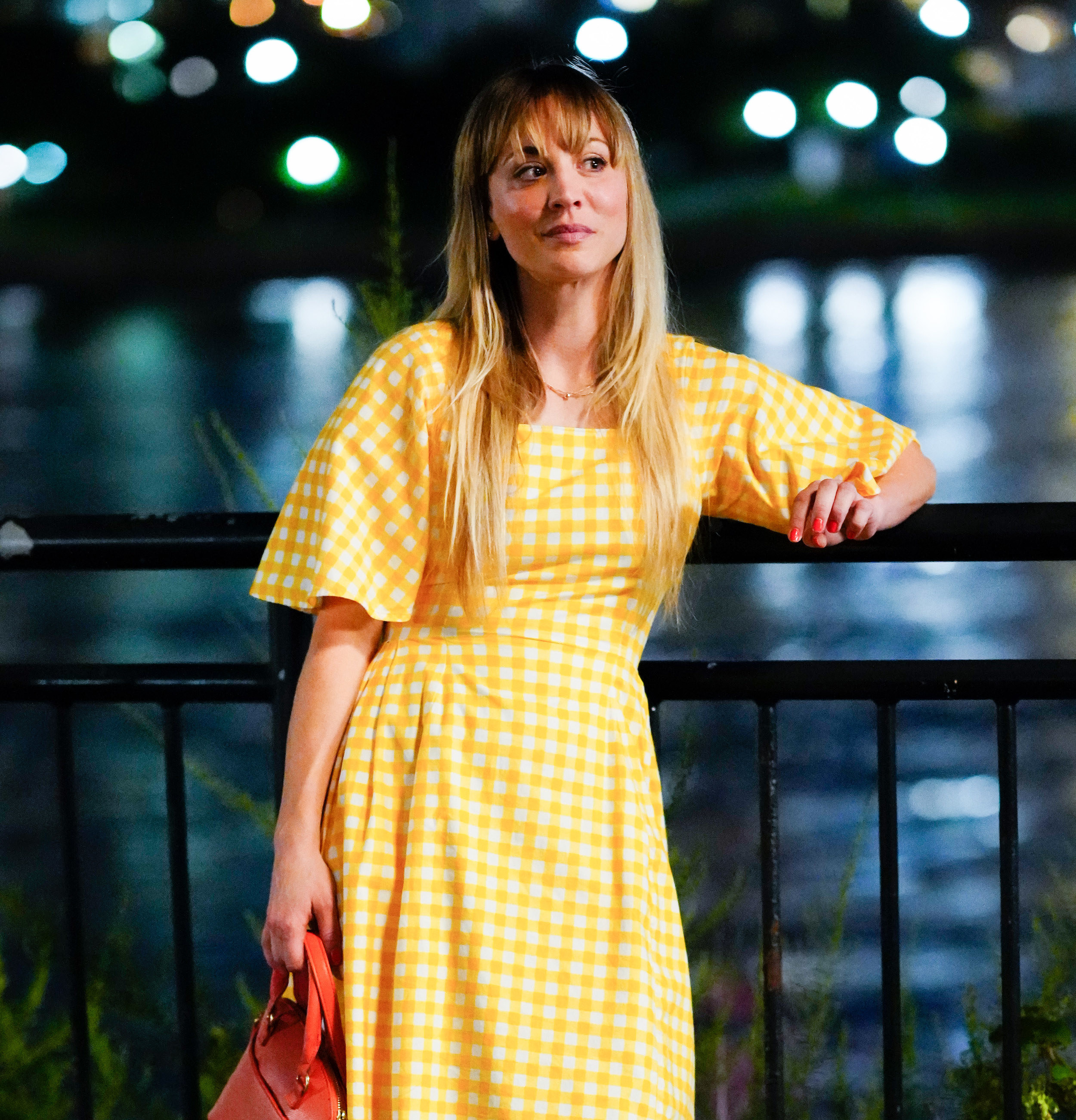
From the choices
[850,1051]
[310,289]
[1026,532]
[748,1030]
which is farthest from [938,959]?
[310,289]

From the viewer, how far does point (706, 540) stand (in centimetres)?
122

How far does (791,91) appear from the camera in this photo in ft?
13.5

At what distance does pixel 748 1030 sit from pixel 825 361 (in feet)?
7.34

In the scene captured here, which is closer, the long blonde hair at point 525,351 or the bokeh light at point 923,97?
the long blonde hair at point 525,351

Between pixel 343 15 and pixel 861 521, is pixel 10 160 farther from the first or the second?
pixel 861 521

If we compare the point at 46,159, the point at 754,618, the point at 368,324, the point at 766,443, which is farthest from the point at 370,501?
the point at 46,159

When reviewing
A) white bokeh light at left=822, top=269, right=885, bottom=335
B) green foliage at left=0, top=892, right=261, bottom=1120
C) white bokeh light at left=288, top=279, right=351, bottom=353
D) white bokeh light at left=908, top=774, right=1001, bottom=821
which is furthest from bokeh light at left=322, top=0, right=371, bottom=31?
white bokeh light at left=908, top=774, right=1001, bottom=821

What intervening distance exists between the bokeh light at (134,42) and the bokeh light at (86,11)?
60 mm

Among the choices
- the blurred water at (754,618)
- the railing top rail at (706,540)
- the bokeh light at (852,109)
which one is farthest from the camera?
the bokeh light at (852,109)

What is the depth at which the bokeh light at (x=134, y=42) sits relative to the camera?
4.15 meters

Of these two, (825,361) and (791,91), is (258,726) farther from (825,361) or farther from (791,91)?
(791,91)

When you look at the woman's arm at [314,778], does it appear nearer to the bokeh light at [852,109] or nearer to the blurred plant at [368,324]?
the blurred plant at [368,324]

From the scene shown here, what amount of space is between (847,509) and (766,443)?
0.11 metres

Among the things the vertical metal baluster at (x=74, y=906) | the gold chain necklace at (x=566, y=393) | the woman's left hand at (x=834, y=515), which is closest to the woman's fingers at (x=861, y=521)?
the woman's left hand at (x=834, y=515)
